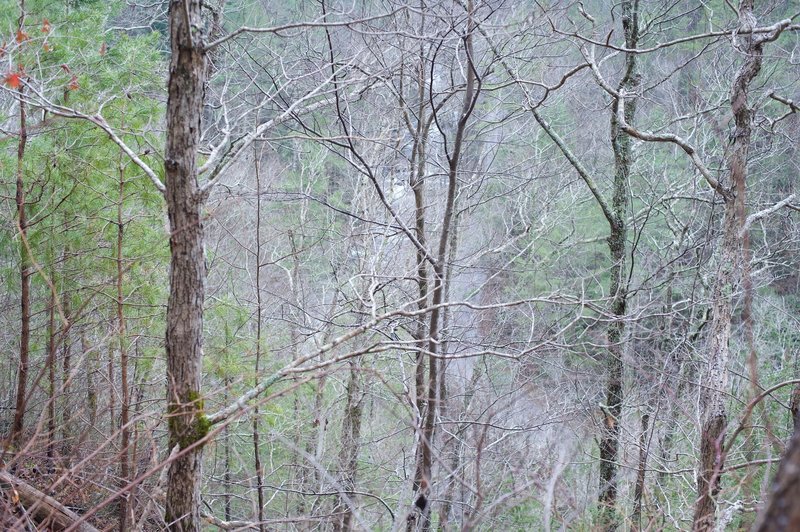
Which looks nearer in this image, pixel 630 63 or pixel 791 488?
pixel 791 488

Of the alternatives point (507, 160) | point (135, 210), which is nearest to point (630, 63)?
point (507, 160)

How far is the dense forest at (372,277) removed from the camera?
335cm

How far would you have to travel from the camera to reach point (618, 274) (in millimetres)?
7879

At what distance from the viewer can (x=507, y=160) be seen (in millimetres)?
11406

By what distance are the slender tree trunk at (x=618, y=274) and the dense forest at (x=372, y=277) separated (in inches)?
1.6

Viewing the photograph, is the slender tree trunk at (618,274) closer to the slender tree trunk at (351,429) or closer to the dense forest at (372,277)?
the dense forest at (372,277)

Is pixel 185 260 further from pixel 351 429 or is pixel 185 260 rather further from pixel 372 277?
pixel 351 429

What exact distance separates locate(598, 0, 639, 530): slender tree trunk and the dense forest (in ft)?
0.13

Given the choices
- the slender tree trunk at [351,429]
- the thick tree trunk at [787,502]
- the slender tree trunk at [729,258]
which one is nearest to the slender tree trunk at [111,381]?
the slender tree trunk at [351,429]

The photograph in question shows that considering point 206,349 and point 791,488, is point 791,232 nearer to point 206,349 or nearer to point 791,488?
point 206,349

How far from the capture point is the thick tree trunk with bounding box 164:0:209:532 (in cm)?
326

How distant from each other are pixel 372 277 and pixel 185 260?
99.4 inches

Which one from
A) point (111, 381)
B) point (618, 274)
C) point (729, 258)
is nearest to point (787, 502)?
point (729, 258)

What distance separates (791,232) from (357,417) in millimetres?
7489
